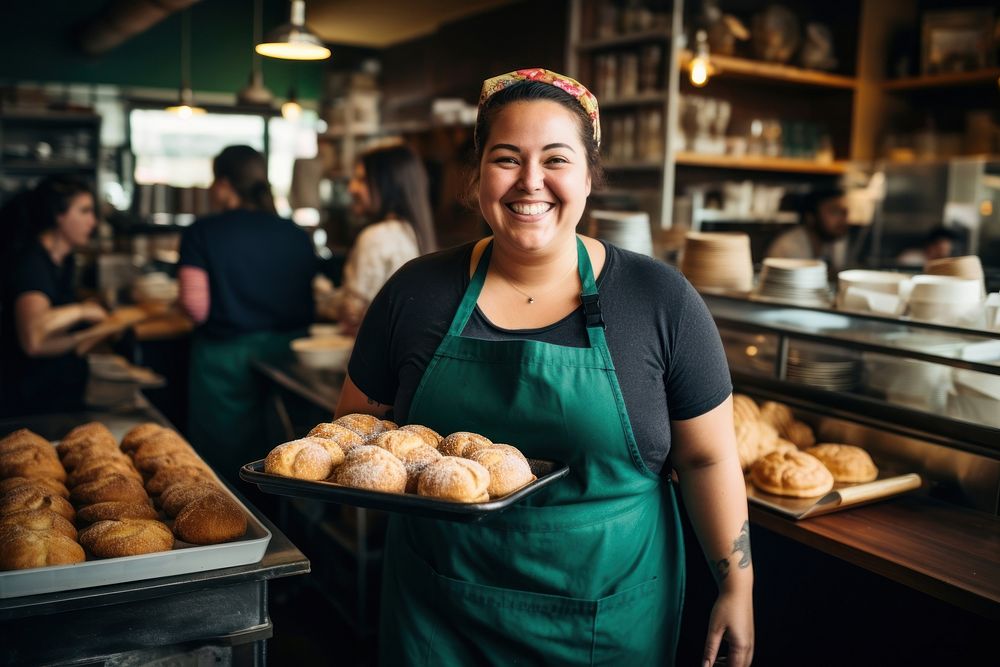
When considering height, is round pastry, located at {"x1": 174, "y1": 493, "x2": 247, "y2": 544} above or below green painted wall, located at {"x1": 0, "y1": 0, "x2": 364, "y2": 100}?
below

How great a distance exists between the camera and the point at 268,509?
4.43 m

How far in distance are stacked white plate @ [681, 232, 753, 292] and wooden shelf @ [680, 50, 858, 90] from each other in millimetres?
2493

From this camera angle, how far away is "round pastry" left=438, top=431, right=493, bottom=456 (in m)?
1.51

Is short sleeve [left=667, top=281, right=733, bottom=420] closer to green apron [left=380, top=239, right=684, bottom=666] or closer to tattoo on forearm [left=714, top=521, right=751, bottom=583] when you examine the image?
green apron [left=380, top=239, right=684, bottom=666]

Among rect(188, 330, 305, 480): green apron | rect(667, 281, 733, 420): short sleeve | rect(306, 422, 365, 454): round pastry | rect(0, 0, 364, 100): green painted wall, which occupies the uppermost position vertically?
rect(0, 0, 364, 100): green painted wall

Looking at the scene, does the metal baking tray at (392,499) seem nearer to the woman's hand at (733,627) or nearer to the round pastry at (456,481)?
the round pastry at (456,481)

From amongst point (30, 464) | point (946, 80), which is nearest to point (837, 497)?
point (30, 464)

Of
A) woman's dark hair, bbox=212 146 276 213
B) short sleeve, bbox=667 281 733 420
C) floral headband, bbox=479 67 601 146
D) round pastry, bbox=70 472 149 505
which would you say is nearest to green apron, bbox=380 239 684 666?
short sleeve, bbox=667 281 733 420

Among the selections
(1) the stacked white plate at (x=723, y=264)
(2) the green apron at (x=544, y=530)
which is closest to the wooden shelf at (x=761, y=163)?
(1) the stacked white plate at (x=723, y=264)

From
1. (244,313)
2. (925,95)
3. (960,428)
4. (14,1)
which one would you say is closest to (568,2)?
(925,95)

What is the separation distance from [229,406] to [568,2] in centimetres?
338

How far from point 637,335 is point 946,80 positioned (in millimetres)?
5026

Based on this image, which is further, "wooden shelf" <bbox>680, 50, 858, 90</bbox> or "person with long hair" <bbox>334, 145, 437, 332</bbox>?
"wooden shelf" <bbox>680, 50, 858, 90</bbox>

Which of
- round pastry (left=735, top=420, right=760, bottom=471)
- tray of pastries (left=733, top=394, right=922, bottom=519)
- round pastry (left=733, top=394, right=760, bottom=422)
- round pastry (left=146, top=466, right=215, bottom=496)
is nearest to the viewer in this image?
round pastry (left=146, top=466, right=215, bottom=496)
